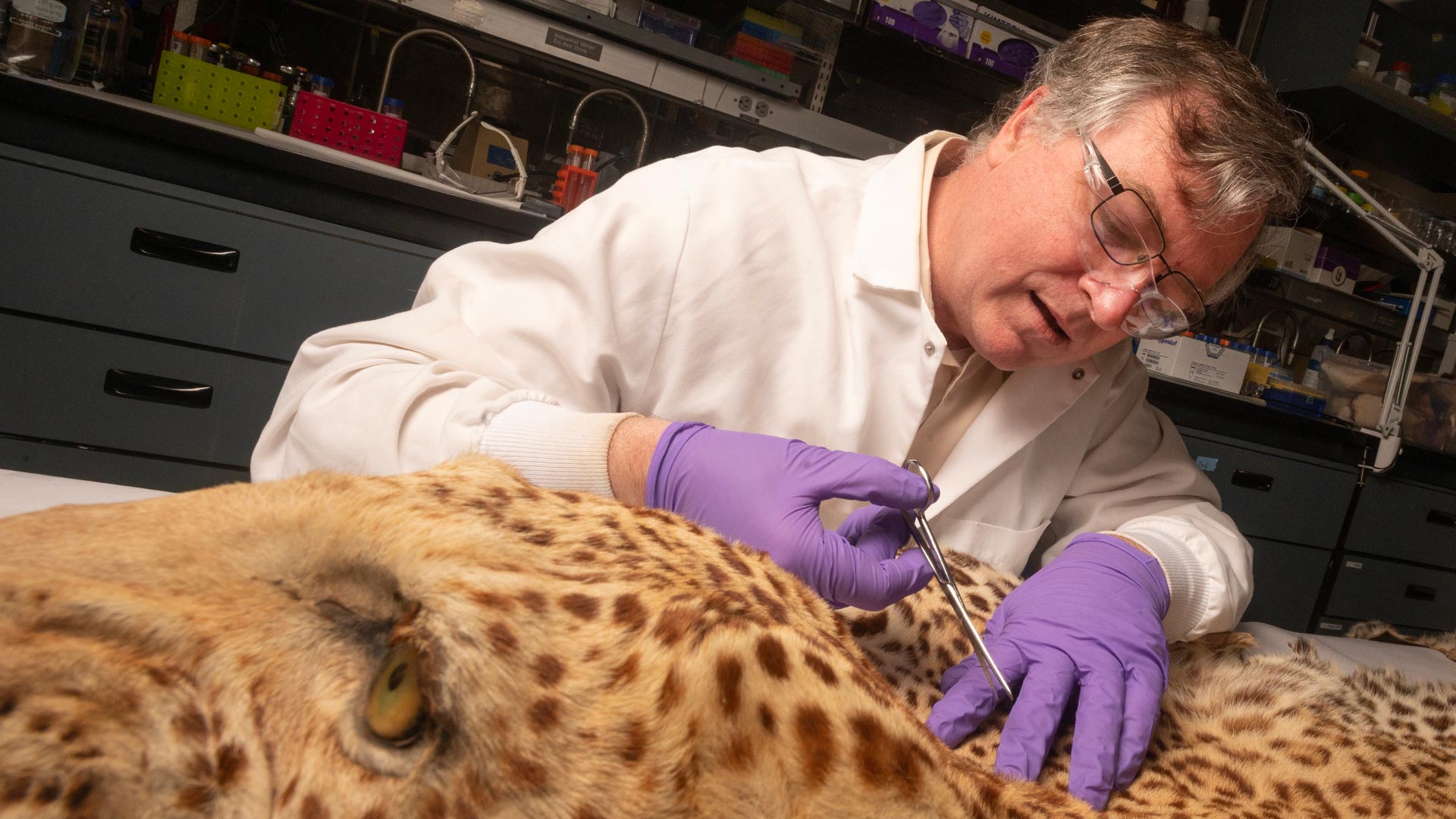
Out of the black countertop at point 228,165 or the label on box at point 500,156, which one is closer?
the black countertop at point 228,165

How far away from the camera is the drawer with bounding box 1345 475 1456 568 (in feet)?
11.7

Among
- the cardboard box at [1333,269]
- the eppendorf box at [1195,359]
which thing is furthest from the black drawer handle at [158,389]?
the cardboard box at [1333,269]

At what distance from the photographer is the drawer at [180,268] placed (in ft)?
6.30

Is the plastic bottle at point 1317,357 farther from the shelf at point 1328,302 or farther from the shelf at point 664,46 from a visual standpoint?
the shelf at point 664,46

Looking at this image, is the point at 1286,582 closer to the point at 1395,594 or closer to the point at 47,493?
the point at 1395,594

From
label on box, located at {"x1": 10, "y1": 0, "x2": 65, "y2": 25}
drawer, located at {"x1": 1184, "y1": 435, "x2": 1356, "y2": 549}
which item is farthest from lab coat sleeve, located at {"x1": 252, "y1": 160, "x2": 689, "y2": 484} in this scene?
drawer, located at {"x1": 1184, "y1": 435, "x2": 1356, "y2": 549}

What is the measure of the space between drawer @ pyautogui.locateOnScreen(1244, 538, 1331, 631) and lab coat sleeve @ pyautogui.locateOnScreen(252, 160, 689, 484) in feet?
10.4

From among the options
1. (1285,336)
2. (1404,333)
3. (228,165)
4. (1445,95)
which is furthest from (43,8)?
(1445,95)

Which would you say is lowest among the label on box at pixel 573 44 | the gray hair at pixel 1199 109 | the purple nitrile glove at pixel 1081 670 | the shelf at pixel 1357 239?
the purple nitrile glove at pixel 1081 670

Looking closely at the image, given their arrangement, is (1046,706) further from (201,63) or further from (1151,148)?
(201,63)

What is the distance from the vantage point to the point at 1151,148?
104cm

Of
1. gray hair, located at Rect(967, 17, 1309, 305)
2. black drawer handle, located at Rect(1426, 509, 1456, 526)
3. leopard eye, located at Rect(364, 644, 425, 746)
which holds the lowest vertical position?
leopard eye, located at Rect(364, 644, 425, 746)

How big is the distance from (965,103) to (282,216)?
298cm

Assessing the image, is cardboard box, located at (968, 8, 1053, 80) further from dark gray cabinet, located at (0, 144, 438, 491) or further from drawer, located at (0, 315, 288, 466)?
drawer, located at (0, 315, 288, 466)
